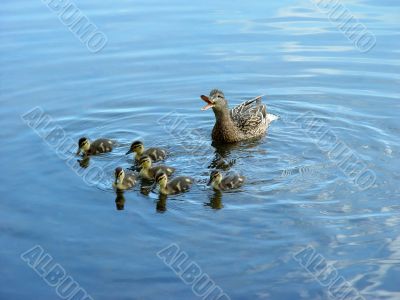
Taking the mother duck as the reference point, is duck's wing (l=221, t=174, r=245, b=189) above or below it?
below

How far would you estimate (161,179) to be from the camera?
786 centimetres

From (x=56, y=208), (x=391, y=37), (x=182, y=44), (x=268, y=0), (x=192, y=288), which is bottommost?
(x=192, y=288)

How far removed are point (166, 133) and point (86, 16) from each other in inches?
204

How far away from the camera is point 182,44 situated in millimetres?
12977

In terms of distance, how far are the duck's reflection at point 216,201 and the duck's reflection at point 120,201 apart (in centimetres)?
83

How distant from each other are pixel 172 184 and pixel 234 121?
2295 mm

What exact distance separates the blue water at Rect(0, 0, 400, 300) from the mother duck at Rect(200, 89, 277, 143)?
7.0 inches

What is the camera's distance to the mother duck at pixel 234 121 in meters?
9.65

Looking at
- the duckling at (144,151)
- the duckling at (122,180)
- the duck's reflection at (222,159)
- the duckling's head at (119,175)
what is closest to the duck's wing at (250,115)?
the duck's reflection at (222,159)

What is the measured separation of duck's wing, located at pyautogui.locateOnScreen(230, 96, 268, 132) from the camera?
977cm

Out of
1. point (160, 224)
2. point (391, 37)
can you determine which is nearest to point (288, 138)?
point (160, 224)

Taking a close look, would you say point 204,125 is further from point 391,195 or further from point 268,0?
point 268,0

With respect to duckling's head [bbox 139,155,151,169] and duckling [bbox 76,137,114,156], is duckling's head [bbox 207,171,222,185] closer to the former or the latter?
duckling's head [bbox 139,155,151,169]

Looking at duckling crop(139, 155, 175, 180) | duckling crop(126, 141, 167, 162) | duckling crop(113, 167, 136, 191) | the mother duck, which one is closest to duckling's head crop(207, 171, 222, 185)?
duckling crop(139, 155, 175, 180)
